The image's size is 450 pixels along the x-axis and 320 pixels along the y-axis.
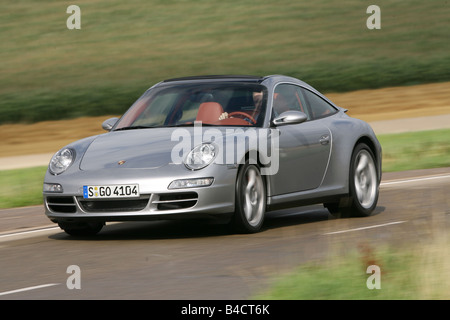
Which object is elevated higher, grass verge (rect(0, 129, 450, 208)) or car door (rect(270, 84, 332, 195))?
car door (rect(270, 84, 332, 195))

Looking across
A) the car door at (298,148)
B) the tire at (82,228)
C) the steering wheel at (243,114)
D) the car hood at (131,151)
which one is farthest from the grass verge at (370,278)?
the tire at (82,228)

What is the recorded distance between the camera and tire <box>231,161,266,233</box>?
9656 mm

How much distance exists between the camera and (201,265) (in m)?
8.23

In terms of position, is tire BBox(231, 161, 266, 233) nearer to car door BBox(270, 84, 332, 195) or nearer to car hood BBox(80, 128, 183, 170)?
car door BBox(270, 84, 332, 195)

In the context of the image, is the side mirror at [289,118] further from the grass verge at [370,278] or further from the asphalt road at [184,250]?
the grass verge at [370,278]

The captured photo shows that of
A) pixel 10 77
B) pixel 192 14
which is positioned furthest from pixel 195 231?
pixel 192 14

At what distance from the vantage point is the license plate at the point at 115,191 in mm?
9391

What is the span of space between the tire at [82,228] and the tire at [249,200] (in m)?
1.45

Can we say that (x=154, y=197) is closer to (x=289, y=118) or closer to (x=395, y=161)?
(x=289, y=118)

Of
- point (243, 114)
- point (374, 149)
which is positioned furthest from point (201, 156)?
point (374, 149)

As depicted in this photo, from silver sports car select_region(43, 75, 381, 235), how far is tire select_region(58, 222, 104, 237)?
0.01m

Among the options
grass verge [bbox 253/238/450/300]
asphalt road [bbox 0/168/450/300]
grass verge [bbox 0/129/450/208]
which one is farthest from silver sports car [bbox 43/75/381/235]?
grass verge [bbox 0/129/450/208]

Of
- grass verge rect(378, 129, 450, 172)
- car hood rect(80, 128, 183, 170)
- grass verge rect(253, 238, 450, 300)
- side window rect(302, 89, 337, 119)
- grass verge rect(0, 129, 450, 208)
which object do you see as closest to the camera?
grass verge rect(253, 238, 450, 300)

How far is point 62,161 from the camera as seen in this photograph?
32.6ft
